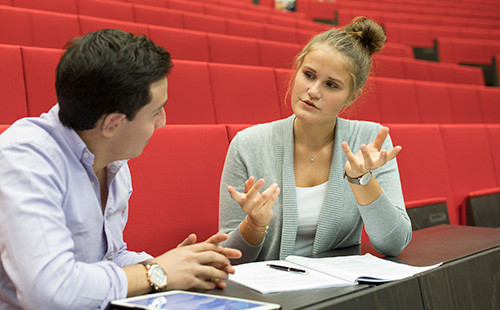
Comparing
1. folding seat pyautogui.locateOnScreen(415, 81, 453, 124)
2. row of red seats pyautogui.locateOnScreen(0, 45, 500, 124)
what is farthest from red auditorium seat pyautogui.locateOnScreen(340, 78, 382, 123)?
folding seat pyautogui.locateOnScreen(415, 81, 453, 124)

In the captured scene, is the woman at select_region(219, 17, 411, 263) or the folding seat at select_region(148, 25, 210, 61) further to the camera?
the folding seat at select_region(148, 25, 210, 61)

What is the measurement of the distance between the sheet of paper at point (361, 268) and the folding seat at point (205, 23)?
955 mm

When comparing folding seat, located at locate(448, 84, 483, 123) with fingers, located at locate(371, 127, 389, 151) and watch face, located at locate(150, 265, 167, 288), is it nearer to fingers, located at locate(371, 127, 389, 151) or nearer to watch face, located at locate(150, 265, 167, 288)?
fingers, located at locate(371, 127, 389, 151)

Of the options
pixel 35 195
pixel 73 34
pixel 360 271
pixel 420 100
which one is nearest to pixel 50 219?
pixel 35 195

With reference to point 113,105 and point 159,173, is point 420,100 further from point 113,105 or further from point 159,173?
point 113,105

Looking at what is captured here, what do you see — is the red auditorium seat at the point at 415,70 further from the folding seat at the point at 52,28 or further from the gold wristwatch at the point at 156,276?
the gold wristwatch at the point at 156,276

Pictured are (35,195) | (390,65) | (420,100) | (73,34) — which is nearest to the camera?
(35,195)

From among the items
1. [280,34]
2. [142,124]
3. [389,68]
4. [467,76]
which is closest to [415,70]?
[389,68]

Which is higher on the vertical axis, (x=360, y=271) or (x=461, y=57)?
(x=461, y=57)

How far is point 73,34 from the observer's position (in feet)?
2.69

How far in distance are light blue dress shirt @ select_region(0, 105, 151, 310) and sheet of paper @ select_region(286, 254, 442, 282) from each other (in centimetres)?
13

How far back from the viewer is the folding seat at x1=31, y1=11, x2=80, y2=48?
79 cm

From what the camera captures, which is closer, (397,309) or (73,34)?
(397,309)

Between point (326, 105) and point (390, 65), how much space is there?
88cm
